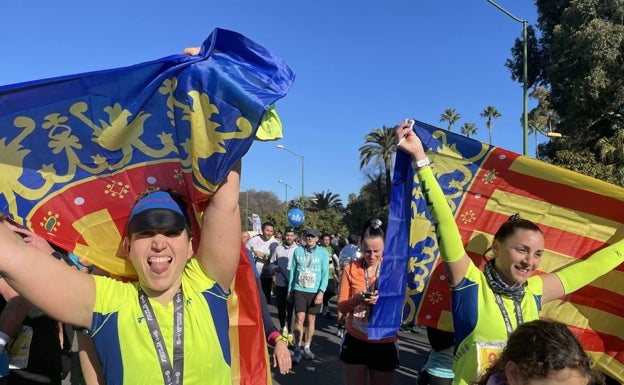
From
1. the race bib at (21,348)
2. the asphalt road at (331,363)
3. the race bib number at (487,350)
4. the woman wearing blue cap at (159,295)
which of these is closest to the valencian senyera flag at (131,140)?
the woman wearing blue cap at (159,295)

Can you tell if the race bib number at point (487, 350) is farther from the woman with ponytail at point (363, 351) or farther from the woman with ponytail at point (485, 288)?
the woman with ponytail at point (363, 351)

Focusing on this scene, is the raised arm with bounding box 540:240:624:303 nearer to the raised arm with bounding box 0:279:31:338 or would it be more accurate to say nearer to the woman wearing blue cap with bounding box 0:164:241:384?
the woman wearing blue cap with bounding box 0:164:241:384

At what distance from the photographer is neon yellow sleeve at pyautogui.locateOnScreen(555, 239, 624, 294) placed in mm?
2893

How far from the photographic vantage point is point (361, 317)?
165 inches

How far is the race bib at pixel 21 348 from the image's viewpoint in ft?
10.5

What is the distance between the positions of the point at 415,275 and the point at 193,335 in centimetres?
177

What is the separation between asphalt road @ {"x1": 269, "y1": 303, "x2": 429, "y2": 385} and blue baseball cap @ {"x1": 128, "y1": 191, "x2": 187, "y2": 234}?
4.72 meters

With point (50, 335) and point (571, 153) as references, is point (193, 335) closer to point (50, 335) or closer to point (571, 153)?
point (50, 335)

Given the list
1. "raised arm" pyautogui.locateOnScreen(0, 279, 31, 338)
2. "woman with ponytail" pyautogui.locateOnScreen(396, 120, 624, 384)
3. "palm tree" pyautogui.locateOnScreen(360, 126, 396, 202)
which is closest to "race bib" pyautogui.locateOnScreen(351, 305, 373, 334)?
"woman with ponytail" pyautogui.locateOnScreen(396, 120, 624, 384)

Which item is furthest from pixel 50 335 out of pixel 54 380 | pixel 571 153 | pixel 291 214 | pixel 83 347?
pixel 571 153

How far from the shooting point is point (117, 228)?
240cm

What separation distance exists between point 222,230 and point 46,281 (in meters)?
0.68

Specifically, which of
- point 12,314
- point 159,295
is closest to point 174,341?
point 159,295

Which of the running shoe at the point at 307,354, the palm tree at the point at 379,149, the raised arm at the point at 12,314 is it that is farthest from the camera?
the palm tree at the point at 379,149
